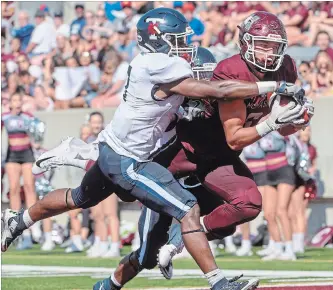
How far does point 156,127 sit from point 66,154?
1.35m

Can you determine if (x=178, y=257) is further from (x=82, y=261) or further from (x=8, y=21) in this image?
(x=8, y=21)

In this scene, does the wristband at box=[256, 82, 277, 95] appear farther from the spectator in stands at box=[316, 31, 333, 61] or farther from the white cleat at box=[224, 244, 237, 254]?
the spectator in stands at box=[316, 31, 333, 61]

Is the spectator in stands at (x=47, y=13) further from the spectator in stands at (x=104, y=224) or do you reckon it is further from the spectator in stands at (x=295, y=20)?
the spectator in stands at (x=104, y=224)

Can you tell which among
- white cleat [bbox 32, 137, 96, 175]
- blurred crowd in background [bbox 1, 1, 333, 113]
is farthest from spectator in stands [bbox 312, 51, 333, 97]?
white cleat [bbox 32, 137, 96, 175]

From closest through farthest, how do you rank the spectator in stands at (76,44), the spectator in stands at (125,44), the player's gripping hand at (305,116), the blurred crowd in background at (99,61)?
the player's gripping hand at (305,116)
the blurred crowd in background at (99,61)
the spectator in stands at (125,44)
the spectator in stands at (76,44)

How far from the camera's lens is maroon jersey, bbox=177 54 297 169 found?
268 inches

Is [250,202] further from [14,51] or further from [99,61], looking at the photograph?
[14,51]

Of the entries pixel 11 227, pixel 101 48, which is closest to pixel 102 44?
pixel 101 48

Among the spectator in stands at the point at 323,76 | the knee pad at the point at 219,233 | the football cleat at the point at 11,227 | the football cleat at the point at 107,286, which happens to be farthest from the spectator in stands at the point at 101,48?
the knee pad at the point at 219,233

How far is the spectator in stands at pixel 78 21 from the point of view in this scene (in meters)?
16.3

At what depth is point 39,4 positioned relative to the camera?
1702 cm

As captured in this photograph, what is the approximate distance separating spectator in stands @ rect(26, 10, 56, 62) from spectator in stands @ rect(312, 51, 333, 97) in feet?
16.3

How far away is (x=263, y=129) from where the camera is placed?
21.4 ft

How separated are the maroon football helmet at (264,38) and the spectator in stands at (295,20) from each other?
7.30 metres
